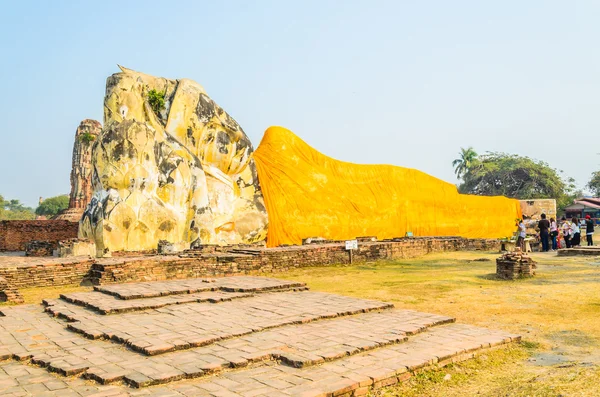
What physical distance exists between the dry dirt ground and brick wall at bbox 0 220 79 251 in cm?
899

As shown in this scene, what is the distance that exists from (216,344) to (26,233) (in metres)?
14.2

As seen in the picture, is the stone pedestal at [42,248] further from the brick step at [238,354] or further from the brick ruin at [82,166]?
the brick ruin at [82,166]

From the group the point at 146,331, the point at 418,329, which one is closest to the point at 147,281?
the point at 146,331

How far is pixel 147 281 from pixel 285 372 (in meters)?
5.54

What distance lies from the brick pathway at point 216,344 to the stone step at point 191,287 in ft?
0.19

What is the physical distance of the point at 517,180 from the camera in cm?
3797

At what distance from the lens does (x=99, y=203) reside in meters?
13.6

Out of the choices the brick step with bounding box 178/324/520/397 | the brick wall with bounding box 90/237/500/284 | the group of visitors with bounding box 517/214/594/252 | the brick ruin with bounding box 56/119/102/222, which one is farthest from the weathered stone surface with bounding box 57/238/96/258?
the brick ruin with bounding box 56/119/102/222

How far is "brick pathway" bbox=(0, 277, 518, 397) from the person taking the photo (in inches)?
150

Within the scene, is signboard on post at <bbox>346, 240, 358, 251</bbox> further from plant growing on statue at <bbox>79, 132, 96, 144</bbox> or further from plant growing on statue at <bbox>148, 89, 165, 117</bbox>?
plant growing on statue at <bbox>79, 132, 96, 144</bbox>

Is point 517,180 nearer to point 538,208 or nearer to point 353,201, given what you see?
point 538,208

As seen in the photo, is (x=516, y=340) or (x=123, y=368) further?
(x=516, y=340)

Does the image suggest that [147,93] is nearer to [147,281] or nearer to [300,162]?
[300,162]

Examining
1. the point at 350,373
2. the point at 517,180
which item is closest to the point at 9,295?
the point at 350,373
